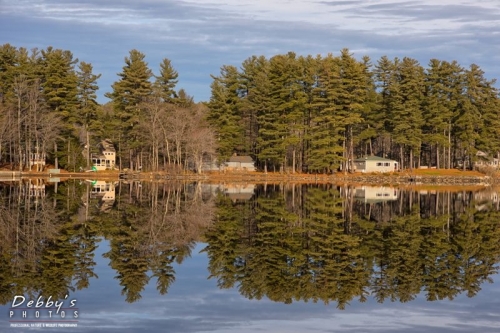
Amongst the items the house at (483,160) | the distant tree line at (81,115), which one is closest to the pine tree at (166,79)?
the distant tree line at (81,115)

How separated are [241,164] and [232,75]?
11.4 meters

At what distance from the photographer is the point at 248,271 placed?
1738 cm

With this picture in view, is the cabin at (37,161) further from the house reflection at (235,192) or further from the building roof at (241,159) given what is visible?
the house reflection at (235,192)

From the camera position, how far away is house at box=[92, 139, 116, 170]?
9475 cm

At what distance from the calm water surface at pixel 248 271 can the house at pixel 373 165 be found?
2181 inches

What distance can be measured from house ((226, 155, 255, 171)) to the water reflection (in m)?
52.0

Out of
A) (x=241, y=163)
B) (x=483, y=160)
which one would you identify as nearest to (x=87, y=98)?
(x=241, y=163)

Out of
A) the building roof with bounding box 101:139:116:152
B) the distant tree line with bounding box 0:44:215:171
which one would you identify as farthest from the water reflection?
the building roof with bounding box 101:139:116:152

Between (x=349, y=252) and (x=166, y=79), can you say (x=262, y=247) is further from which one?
(x=166, y=79)

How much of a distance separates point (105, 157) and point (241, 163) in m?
19.9

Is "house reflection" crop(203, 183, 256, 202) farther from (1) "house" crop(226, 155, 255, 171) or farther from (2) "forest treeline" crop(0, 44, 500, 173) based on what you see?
(1) "house" crop(226, 155, 255, 171)

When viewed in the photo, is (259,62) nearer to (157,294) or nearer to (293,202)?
(293,202)

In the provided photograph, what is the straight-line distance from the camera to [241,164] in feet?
295

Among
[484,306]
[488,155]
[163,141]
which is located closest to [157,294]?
[484,306]
